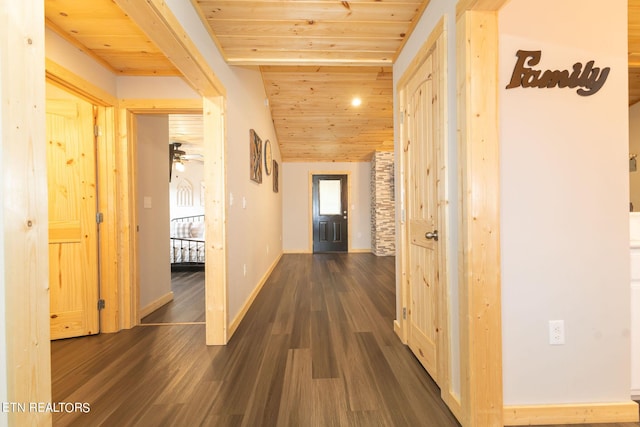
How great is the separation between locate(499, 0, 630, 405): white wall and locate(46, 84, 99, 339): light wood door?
316 cm

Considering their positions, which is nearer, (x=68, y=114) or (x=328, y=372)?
(x=328, y=372)

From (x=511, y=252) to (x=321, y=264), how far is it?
14.1ft

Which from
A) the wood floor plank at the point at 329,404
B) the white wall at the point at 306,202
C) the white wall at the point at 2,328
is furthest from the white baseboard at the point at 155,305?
the white wall at the point at 306,202

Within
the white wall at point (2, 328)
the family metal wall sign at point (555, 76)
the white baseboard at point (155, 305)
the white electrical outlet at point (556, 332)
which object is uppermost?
the family metal wall sign at point (555, 76)

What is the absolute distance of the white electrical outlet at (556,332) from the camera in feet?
4.64

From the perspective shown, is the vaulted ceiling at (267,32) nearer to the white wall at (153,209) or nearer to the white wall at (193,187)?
the white wall at (153,209)

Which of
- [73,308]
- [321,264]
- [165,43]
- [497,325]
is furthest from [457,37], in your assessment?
[321,264]

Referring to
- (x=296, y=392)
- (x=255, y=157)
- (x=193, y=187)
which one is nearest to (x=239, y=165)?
(x=255, y=157)

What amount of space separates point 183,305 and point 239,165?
1746 mm

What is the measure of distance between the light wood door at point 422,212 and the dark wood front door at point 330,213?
481 cm

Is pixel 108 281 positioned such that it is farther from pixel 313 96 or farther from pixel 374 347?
pixel 313 96

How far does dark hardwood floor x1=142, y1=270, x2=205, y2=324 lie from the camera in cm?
282

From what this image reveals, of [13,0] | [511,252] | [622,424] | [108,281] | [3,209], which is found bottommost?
[622,424]

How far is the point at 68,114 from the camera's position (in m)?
2.47
